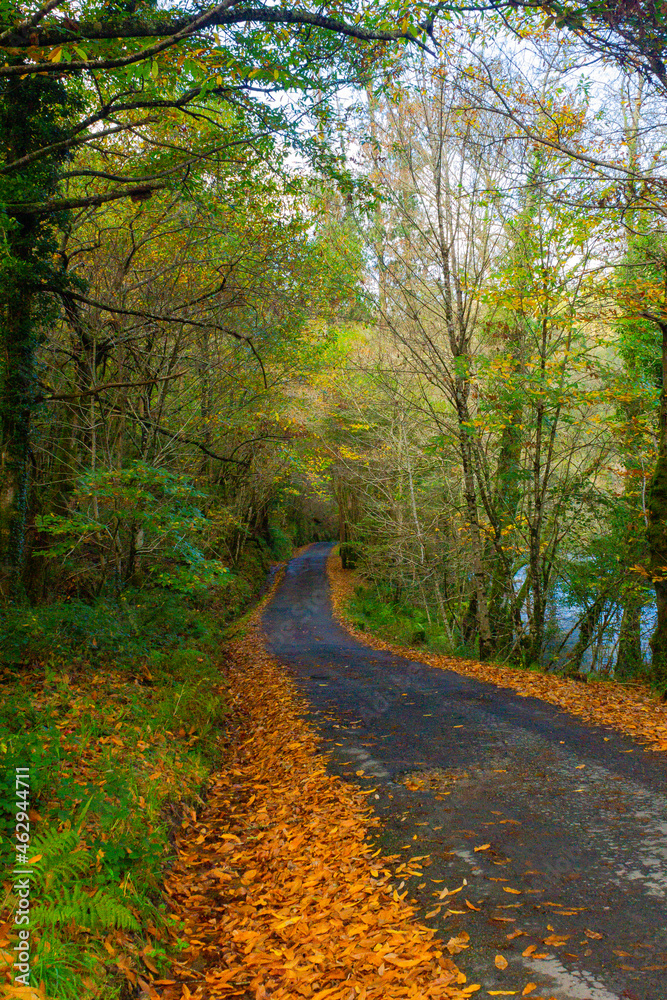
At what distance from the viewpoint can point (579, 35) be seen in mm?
5781

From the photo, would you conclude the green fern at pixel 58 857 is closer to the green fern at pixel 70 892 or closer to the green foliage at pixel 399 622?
the green fern at pixel 70 892

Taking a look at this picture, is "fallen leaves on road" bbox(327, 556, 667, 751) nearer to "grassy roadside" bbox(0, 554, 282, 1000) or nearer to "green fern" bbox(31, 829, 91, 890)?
"grassy roadside" bbox(0, 554, 282, 1000)

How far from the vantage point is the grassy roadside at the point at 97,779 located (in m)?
3.12

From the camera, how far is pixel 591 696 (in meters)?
7.97

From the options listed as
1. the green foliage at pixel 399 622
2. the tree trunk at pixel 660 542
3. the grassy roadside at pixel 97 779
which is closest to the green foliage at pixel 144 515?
the grassy roadside at pixel 97 779

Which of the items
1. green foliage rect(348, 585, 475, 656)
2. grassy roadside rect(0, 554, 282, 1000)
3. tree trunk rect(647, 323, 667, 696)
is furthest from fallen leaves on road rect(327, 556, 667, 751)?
grassy roadside rect(0, 554, 282, 1000)

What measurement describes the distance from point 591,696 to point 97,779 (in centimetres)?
636

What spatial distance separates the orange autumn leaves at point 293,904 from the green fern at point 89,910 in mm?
445

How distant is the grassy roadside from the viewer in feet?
10.3

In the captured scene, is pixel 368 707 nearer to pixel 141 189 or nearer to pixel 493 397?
pixel 493 397

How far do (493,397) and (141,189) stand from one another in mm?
6220

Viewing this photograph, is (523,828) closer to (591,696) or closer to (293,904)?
(293,904)

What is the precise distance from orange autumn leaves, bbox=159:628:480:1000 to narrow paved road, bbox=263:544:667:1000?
237 millimetres

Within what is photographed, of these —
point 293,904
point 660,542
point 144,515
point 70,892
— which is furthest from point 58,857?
point 660,542
